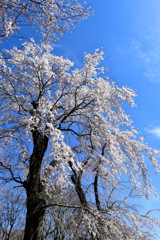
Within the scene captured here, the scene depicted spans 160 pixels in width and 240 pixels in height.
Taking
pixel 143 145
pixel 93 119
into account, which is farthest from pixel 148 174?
pixel 93 119

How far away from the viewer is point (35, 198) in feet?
15.6

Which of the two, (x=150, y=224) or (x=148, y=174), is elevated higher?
(x=148, y=174)

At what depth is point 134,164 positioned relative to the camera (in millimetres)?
6188

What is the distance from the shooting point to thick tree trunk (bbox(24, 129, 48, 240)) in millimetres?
4543

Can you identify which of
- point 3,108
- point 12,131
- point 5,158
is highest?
point 3,108

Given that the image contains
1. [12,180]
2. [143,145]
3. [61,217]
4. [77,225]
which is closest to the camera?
[61,217]

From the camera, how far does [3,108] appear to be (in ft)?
22.5

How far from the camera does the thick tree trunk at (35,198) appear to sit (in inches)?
179

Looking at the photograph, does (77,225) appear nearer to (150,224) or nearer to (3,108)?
(150,224)

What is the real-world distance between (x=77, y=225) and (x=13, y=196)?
9856mm

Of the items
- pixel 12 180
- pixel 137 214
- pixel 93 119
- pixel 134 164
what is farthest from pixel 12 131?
pixel 137 214

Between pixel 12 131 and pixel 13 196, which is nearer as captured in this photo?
pixel 12 131

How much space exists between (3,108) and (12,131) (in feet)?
3.17

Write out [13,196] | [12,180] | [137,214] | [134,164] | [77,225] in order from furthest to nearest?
[13,196], [134,164], [12,180], [137,214], [77,225]
